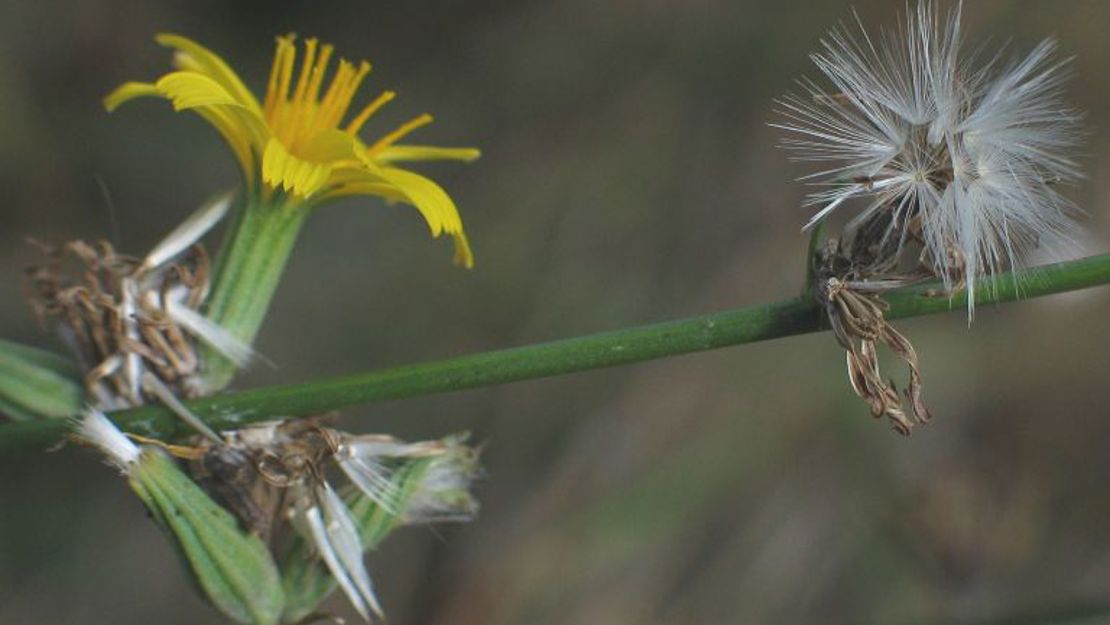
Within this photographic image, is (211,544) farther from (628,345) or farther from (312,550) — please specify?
(628,345)

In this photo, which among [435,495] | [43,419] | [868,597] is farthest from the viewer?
[868,597]

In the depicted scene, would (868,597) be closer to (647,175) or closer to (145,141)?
→ (647,175)

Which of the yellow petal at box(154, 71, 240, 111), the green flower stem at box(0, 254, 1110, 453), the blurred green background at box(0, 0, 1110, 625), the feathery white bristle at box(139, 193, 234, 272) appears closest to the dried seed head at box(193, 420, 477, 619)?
the green flower stem at box(0, 254, 1110, 453)

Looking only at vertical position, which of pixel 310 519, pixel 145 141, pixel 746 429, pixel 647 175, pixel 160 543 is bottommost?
pixel 160 543

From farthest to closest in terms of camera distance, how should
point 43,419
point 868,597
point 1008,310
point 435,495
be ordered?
point 1008,310 < point 868,597 < point 435,495 < point 43,419

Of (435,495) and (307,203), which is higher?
(307,203)

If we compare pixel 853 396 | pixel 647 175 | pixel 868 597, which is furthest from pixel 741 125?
pixel 868 597

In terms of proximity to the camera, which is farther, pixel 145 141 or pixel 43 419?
pixel 145 141
